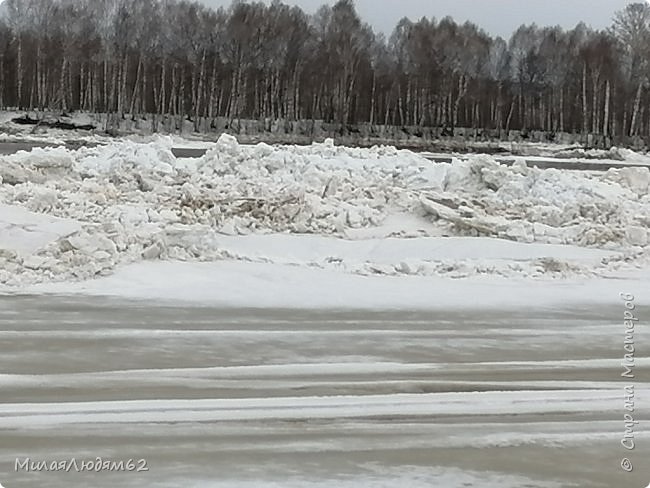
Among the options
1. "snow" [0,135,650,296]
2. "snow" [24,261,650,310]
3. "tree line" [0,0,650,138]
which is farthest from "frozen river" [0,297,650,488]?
"tree line" [0,0,650,138]

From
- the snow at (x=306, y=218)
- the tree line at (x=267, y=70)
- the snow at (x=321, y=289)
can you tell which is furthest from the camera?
the tree line at (x=267, y=70)

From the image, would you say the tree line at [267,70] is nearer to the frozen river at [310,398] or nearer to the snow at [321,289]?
the snow at [321,289]

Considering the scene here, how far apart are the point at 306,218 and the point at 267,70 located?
39097 millimetres

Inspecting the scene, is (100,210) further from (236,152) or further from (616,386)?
(616,386)

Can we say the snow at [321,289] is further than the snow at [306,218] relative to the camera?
No

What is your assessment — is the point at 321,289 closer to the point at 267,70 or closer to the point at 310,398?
the point at 310,398

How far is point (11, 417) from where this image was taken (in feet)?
14.0

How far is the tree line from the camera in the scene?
46625 millimetres

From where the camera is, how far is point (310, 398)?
474 cm

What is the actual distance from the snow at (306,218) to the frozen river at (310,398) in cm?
120

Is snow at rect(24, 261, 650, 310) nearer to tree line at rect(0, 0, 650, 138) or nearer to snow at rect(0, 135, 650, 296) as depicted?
snow at rect(0, 135, 650, 296)

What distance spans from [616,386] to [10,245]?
6.20m

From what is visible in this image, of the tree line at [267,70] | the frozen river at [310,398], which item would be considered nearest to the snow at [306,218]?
the frozen river at [310,398]

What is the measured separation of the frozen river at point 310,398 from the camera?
3.82 metres
